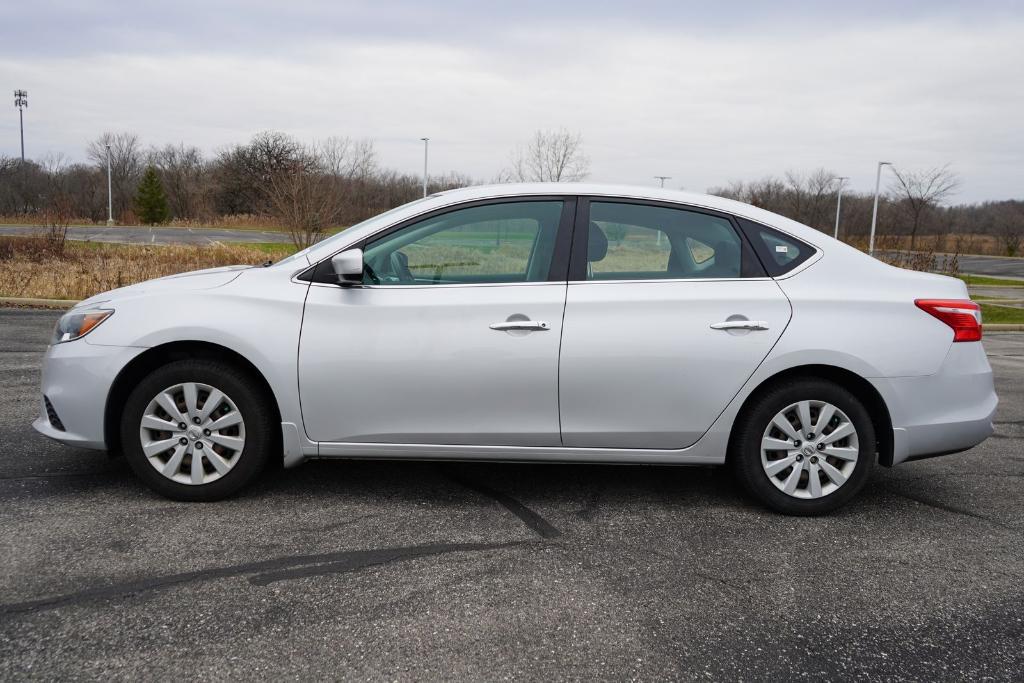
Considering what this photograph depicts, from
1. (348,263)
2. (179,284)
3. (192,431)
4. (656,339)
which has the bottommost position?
(192,431)

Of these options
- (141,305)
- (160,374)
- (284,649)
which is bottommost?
(284,649)

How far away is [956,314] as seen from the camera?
13.7 ft

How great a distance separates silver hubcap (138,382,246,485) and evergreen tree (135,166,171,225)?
54473mm

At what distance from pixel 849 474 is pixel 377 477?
259 centimetres

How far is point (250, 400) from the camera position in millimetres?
4121

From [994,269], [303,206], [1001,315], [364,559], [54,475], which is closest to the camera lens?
[364,559]

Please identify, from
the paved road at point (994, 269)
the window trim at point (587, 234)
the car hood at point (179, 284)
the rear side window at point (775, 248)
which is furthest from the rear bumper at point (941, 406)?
the paved road at point (994, 269)

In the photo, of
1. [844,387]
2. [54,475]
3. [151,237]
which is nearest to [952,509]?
[844,387]

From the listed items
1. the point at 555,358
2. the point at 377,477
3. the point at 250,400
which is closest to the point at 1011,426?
the point at 555,358

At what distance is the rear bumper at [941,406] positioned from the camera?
4.14 m

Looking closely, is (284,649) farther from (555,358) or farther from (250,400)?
(555,358)

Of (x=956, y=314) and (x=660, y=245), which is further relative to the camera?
(x=660, y=245)

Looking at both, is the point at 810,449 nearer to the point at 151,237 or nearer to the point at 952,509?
the point at 952,509

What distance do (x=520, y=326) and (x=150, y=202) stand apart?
181 feet
